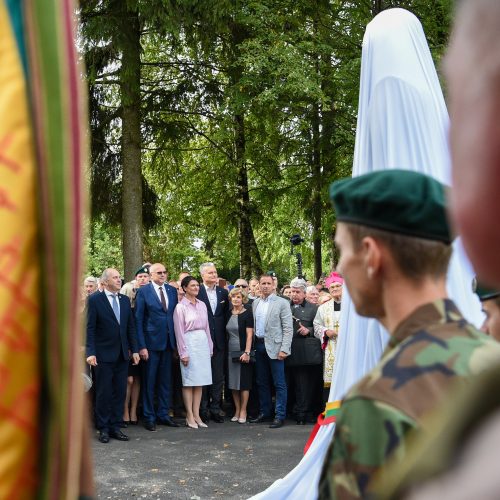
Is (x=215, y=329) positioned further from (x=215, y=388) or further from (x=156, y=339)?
(x=156, y=339)

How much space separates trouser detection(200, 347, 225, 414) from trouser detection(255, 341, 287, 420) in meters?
0.50

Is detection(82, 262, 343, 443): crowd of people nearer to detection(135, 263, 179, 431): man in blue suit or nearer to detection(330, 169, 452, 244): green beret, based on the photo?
detection(135, 263, 179, 431): man in blue suit

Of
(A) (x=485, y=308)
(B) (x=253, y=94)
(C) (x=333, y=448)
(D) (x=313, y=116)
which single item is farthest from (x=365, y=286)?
(D) (x=313, y=116)

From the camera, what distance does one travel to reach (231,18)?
46.0 feet

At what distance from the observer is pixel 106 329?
30.2 ft

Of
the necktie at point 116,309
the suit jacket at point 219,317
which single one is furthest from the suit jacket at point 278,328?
the necktie at point 116,309

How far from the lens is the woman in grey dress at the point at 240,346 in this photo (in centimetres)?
1044

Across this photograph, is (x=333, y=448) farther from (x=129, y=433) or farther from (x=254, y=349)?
(x=254, y=349)

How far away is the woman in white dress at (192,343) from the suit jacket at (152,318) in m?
0.17

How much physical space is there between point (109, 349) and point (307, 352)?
2692 mm

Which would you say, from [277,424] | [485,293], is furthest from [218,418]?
[485,293]

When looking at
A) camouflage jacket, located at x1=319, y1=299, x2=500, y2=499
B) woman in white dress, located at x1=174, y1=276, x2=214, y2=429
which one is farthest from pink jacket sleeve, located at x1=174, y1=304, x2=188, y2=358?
camouflage jacket, located at x1=319, y1=299, x2=500, y2=499

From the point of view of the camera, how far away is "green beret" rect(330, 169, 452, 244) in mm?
1699

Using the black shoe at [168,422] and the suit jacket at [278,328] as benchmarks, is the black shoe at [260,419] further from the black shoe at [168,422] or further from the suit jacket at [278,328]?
the black shoe at [168,422]
